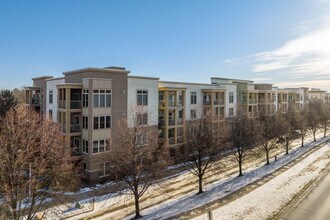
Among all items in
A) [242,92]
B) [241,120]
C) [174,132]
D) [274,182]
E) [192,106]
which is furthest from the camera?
[242,92]

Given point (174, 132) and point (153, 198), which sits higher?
point (174, 132)

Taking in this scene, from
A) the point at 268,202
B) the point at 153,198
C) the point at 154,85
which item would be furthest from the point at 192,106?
the point at 268,202

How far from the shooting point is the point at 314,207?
2044 centimetres

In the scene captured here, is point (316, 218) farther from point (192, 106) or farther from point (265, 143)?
point (192, 106)

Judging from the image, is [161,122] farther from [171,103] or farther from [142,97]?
[142,97]

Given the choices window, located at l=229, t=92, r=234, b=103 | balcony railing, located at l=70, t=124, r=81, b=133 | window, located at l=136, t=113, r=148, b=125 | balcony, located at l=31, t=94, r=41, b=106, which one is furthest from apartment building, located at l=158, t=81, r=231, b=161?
balcony, located at l=31, t=94, r=41, b=106

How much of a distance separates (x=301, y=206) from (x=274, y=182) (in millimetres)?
6544

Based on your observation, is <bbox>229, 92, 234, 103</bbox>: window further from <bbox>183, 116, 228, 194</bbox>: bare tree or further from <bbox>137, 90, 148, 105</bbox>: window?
<bbox>183, 116, 228, 194</bbox>: bare tree

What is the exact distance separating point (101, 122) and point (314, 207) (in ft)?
73.2

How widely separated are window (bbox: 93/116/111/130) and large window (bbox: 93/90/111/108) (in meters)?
1.39

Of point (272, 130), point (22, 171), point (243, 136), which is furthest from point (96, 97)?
point (272, 130)

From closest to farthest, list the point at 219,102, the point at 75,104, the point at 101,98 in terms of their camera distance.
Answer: the point at 101,98 < the point at 75,104 < the point at 219,102

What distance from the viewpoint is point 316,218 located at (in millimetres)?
18422

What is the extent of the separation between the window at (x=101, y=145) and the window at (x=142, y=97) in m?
6.62
